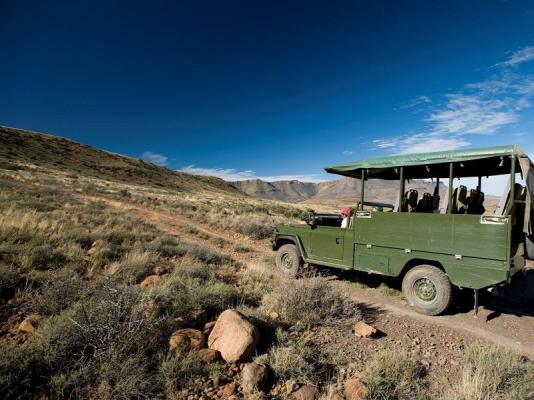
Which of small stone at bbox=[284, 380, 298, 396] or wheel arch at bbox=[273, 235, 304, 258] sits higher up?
wheel arch at bbox=[273, 235, 304, 258]

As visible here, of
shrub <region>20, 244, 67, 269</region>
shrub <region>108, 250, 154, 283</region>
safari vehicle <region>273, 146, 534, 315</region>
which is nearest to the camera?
safari vehicle <region>273, 146, 534, 315</region>

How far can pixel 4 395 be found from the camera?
2826 millimetres

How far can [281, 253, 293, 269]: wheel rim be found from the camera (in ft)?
28.7

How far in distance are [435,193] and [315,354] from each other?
5117 mm

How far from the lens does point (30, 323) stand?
3918 mm

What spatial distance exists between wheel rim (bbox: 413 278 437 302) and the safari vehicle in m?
0.02

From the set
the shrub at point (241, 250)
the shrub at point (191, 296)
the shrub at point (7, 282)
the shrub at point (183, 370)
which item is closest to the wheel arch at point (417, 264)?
the shrub at point (191, 296)

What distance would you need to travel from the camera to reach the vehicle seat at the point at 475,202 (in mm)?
6230

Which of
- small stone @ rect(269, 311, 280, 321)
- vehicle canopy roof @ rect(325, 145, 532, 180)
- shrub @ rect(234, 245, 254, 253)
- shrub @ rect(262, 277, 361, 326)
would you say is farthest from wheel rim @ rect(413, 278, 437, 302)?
shrub @ rect(234, 245, 254, 253)

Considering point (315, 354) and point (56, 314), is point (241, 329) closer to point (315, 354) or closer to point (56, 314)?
point (315, 354)

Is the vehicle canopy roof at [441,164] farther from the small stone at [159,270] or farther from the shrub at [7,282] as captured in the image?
the shrub at [7,282]

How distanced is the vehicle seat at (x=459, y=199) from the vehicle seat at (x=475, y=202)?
12 cm

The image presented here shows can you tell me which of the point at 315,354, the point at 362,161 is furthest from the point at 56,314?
the point at 362,161

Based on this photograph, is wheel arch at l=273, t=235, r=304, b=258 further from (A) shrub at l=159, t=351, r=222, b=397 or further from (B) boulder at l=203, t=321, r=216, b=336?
(A) shrub at l=159, t=351, r=222, b=397
